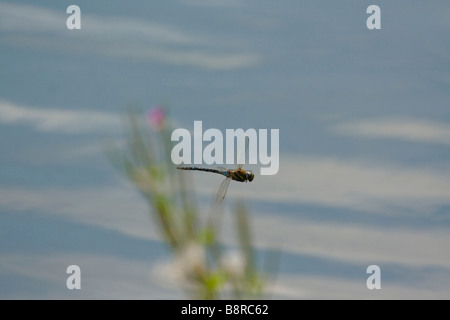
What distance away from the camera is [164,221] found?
1.73 meters
